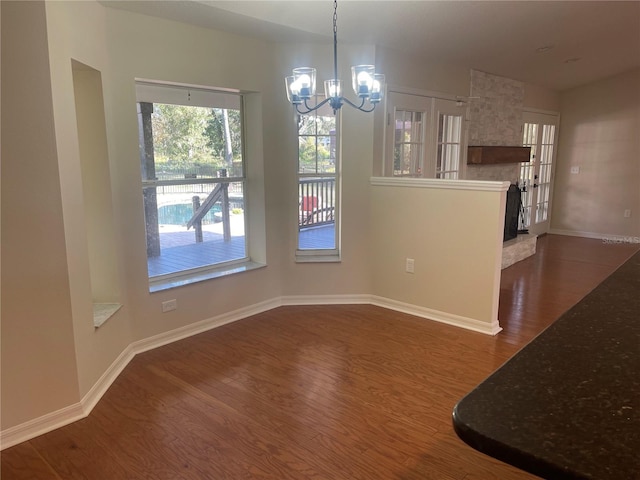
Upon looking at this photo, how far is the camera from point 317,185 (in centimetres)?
434

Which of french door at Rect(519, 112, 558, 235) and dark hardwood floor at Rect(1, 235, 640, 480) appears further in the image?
french door at Rect(519, 112, 558, 235)

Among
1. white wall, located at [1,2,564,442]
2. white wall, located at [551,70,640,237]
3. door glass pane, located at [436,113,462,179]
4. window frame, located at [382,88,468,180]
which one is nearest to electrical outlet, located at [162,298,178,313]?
white wall, located at [1,2,564,442]

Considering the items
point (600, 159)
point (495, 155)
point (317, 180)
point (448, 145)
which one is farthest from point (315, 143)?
point (600, 159)

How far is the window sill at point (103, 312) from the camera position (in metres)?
2.84

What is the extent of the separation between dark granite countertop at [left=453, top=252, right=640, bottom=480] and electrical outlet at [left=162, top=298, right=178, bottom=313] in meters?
3.04

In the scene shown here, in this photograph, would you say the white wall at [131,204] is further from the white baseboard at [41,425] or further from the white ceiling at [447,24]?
the white ceiling at [447,24]

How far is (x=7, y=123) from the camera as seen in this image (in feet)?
7.03

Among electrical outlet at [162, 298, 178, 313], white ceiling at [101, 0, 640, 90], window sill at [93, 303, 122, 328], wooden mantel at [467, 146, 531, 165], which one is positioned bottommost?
electrical outlet at [162, 298, 178, 313]

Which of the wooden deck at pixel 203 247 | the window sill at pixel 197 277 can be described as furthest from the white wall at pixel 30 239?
the wooden deck at pixel 203 247

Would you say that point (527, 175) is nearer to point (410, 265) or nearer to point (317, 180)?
point (410, 265)

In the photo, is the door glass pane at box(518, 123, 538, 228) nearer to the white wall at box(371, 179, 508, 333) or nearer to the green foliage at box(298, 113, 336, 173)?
the white wall at box(371, 179, 508, 333)

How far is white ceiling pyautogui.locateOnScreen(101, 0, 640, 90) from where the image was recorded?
10.4ft

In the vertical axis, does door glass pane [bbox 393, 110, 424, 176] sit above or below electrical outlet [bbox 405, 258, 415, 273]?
above

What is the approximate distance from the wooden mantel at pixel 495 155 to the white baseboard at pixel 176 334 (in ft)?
7.95
